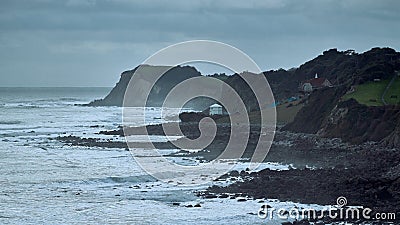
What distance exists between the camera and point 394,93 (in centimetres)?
4803

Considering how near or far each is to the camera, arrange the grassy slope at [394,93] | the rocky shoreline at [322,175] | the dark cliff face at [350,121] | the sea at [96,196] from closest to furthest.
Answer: the sea at [96,196] < the rocky shoreline at [322,175] < the dark cliff face at [350,121] < the grassy slope at [394,93]

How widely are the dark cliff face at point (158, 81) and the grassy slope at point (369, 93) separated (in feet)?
312

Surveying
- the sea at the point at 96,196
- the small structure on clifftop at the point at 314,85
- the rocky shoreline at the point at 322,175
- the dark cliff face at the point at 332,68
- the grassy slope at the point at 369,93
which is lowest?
the sea at the point at 96,196

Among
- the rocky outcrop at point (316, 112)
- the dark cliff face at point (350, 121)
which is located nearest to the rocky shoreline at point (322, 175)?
the dark cliff face at point (350, 121)

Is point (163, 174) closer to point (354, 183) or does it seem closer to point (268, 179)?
point (268, 179)

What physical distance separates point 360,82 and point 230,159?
19.8 meters

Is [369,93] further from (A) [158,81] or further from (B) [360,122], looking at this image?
(A) [158,81]

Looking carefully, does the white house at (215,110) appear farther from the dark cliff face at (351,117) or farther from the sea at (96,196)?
the sea at (96,196)

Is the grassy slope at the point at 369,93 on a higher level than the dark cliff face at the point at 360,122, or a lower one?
higher

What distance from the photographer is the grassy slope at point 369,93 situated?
43.7m

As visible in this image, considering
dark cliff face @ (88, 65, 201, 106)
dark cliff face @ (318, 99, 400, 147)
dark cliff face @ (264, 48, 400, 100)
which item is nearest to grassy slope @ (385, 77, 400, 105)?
dark cliff face @ (318, 99, 400, 147)

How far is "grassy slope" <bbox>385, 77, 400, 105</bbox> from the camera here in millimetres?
43972

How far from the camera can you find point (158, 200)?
940 inches

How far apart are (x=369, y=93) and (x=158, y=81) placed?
365 feet
